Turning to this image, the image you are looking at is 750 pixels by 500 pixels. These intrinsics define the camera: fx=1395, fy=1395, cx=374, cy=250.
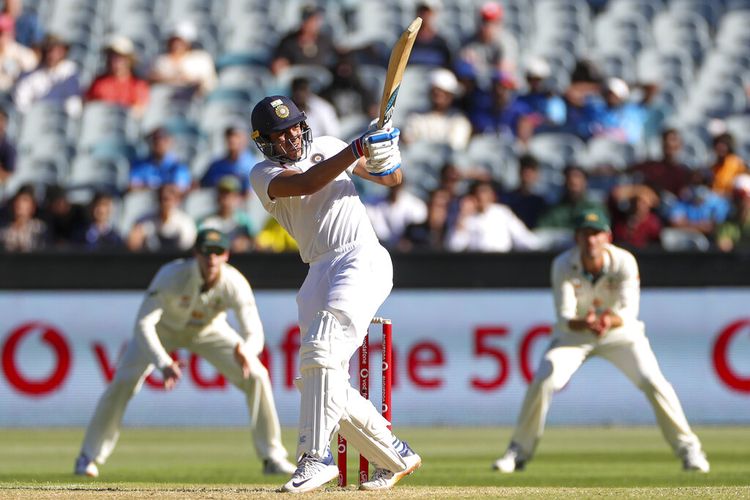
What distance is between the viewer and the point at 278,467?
9.28 metres

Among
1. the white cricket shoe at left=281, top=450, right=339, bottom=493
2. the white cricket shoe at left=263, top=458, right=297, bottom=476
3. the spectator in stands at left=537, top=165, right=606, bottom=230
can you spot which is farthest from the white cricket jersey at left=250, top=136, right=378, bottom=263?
the spectator in stands at left=537, top=165, right=606, bottom=230

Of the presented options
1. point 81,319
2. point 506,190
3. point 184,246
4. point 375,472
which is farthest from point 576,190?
point 375,472

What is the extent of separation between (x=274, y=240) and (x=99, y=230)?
5.48 feet

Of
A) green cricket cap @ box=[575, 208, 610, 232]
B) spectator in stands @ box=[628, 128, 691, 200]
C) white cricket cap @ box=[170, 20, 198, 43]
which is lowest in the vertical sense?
green cricket cap @ box=[575, 208, 610, 232]

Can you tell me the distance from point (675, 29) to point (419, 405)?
699 cm

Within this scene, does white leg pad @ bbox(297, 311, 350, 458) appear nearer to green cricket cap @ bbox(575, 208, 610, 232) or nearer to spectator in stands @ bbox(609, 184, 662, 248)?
green cricket cap @ bbox(575, 208, 610, 232)

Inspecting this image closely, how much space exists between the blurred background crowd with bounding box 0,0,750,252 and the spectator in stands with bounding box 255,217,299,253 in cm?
2

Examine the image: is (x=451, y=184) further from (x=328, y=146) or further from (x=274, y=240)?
(x=328, y=146)

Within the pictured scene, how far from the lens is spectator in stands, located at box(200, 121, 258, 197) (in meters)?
14.1

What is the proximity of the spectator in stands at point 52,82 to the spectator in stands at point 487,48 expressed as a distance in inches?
178

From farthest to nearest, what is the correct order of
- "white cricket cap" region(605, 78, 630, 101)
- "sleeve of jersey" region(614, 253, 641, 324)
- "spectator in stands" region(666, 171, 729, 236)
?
"white cricket cap" region(605, 78, 630, 101) < "spectator in stands" region(666, 171, 729, 236) < "sleeve of jersey" region(614, 253, 641, 324)

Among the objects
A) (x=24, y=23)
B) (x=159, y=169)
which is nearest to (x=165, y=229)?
(x=159, y=169)

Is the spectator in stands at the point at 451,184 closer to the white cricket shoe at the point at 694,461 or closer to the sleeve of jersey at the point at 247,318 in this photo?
the sleeve of jersey at the point at 247,318

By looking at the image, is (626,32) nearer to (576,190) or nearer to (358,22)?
(358,22)
